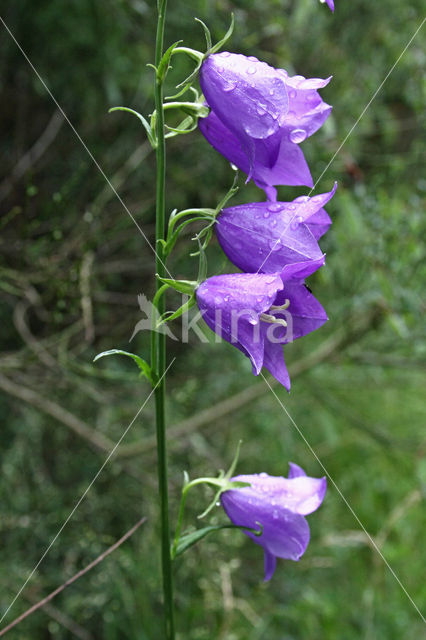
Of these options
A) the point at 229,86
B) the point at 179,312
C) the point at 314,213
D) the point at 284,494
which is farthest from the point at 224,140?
the point at 284,494

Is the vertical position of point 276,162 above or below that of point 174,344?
above

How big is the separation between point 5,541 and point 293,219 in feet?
5.81

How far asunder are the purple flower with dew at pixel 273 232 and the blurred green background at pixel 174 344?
0.75 metres

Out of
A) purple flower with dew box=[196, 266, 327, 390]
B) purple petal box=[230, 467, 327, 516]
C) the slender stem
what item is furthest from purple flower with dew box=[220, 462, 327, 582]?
purple flower with dew box=[196, 266, 327, 390]

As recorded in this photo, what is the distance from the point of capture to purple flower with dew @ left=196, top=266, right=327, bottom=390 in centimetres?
93

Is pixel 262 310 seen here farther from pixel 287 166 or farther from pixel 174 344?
pixel 174 344

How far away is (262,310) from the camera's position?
0.92 m

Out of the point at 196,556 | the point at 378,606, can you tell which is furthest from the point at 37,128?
the point at 378,606

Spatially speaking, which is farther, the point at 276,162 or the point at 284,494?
the point at 284,494

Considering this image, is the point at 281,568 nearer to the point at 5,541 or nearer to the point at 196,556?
the point at 196,556

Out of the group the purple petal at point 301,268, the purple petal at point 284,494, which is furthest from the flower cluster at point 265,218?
the purple petal at point 284,494

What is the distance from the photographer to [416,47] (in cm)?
265

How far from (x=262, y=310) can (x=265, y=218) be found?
0.63 ft

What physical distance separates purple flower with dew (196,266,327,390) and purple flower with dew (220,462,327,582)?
27cm
